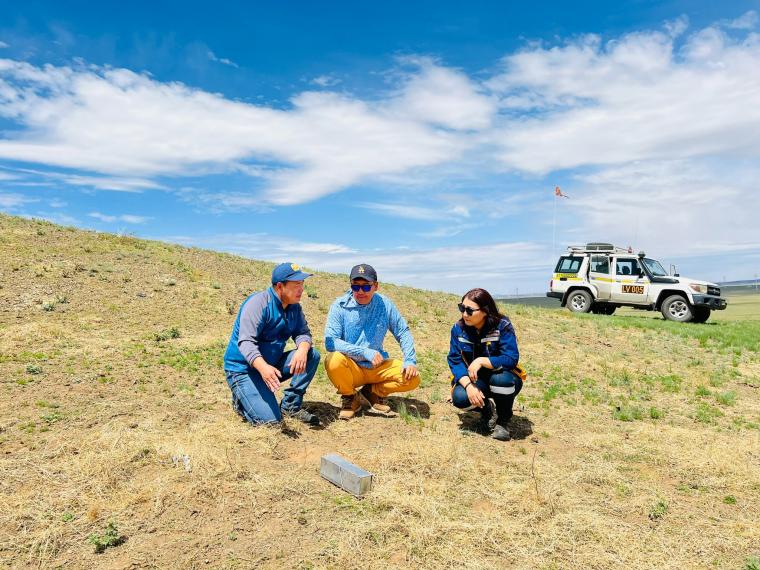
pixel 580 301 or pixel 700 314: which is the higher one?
pixel 580 301

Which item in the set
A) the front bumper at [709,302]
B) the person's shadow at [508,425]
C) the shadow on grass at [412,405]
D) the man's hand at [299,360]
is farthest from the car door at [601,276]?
the man's hand at [299,360]

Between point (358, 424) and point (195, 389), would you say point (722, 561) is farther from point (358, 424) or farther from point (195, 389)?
point (195, 389)

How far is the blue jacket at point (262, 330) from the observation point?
5598 millimetres

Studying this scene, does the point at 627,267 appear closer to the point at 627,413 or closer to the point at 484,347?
the point at 627,413

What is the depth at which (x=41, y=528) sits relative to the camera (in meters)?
3.92

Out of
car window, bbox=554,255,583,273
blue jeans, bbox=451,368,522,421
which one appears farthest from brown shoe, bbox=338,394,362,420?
car window, bbox=554,255,583,273

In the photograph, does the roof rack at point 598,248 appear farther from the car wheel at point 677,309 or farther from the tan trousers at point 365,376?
the tan trousers at point 365,376

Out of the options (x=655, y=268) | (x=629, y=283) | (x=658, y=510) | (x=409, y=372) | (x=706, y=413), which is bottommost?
(x=658, y=510)

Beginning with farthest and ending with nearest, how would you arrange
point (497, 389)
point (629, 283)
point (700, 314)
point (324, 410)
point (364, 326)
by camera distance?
point (629, 283) → point (700, 314) → point (324, 410) → point (364, 326) → point (497, 389)

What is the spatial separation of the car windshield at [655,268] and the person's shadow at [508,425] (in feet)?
50.0

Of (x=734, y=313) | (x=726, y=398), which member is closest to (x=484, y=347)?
(x=726, y=398)

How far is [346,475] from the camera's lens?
14.8 feet

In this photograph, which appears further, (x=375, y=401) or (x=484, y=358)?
(x=375, y=401)

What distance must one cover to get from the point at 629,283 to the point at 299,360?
17647 mm
